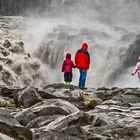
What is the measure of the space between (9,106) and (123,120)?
182 inches

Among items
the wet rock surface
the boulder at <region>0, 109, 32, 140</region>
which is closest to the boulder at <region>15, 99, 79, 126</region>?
the wet rock surface

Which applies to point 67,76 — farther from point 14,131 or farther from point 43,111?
point 14,131

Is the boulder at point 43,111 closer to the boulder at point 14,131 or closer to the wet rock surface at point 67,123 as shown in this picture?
the wet rock surface at point 67,123

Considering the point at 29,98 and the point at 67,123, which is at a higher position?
the point at 67,123

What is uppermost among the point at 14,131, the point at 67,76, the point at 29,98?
the point at 14,131

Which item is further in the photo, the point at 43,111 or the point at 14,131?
the point at 43,111

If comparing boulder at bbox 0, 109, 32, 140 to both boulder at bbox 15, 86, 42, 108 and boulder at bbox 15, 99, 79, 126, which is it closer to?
boulder at bbox 15, 99, 79, 126

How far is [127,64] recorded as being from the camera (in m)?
37.0

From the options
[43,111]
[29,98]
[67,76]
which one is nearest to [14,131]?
[43,111]

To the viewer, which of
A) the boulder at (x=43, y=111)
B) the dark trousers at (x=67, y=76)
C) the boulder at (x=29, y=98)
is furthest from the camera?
the dark trousers at (x=67, y=76)

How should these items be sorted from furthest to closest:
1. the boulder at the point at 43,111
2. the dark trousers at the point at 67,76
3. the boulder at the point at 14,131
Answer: the dark trousers at the point at 67,76 → the boulder at the point at 43,111 → the boulder at the point at 14,131

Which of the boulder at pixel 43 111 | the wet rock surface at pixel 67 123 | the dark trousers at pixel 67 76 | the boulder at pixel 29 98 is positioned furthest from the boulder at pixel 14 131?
the dark trousers at pixel 67 76

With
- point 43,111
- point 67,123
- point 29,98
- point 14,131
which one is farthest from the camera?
point 29,98

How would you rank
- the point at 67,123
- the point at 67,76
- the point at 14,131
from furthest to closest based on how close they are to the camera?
the point at 67,76
the point at 67,123
the point at 14,131
